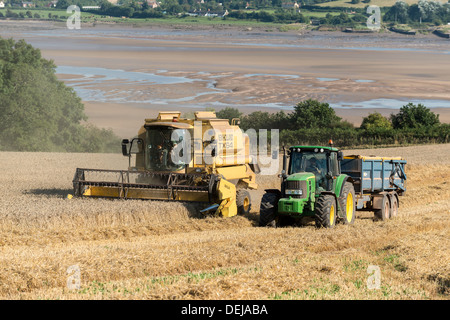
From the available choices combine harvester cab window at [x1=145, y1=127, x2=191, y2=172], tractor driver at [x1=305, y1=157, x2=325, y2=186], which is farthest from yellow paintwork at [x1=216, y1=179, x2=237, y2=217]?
tractor driver at [x1=305, y1=157, x2=325, y2=186]

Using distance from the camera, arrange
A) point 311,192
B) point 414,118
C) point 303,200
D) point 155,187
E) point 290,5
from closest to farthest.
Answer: point 303,200
point 311,192
point 155,187
point 414,118
point 290,5

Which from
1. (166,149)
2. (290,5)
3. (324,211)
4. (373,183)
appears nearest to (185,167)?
(166,149)

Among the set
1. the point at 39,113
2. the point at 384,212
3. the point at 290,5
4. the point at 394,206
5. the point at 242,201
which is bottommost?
the point at 39,113

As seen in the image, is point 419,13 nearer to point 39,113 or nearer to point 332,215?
point 39,113

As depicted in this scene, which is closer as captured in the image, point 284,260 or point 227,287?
point 227,287

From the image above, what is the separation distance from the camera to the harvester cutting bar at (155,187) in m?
17.5

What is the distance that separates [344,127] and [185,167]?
97.9 feet

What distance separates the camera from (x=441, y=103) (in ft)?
191

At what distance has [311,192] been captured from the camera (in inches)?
614

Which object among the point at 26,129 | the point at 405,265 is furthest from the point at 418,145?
the point at 405,265

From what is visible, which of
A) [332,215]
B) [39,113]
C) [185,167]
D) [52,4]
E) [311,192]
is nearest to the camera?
[311,192]

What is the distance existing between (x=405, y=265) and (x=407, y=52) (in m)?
91.9

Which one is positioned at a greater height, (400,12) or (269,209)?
(400,12)
